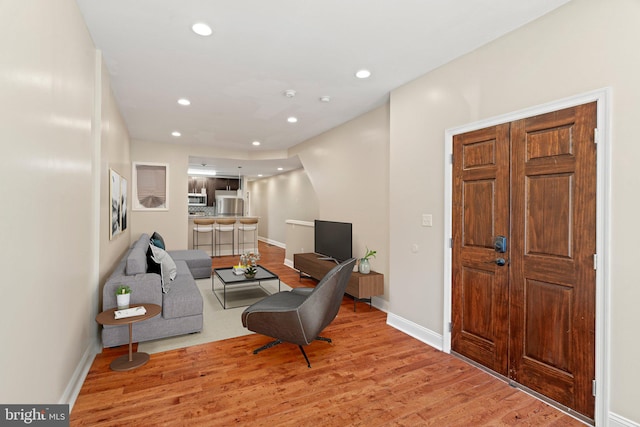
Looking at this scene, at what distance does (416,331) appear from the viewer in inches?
136

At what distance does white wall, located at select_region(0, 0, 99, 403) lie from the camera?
4.37 feet

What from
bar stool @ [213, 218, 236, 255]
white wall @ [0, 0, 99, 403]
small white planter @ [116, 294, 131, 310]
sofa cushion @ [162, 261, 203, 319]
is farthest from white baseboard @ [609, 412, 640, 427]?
bar stool @ [213, 218, 236, 255]

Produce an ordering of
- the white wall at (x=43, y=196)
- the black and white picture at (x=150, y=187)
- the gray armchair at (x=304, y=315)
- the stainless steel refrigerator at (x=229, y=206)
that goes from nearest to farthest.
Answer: the white wall at (x=43, y=196), the gray armchair at (x=304, y=315), the black and white picture at (x=150, y=187), the stainless steel refrigerator at (x=229, y=206)

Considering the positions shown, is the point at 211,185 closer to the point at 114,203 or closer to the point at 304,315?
the point at 114,203

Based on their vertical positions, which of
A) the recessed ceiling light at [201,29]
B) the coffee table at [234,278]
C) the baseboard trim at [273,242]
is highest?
the recessed ceiling light at [201,29]

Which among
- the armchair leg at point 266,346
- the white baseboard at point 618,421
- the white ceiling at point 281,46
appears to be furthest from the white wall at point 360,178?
the white baseboard at point 618,421

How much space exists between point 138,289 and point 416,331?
Answer: 296 centimetres

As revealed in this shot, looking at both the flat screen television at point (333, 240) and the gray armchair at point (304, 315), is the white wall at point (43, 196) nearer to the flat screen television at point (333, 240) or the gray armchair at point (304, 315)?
the gray armchair at point (304, 315)

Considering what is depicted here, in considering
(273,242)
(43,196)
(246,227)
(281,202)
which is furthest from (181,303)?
(273,242)

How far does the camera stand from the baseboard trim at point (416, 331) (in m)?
3.22

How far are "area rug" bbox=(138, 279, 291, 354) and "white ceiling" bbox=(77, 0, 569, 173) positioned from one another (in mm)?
2812

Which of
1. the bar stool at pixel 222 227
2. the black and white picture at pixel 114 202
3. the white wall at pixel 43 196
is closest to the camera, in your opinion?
the white wall at pixel 43 196

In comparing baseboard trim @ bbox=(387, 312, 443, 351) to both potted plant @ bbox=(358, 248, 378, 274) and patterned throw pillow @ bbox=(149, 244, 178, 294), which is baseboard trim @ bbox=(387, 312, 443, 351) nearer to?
potted plant @ bbox=(358, 248, 378, 274)

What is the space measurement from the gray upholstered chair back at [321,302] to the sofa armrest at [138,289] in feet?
5.24
